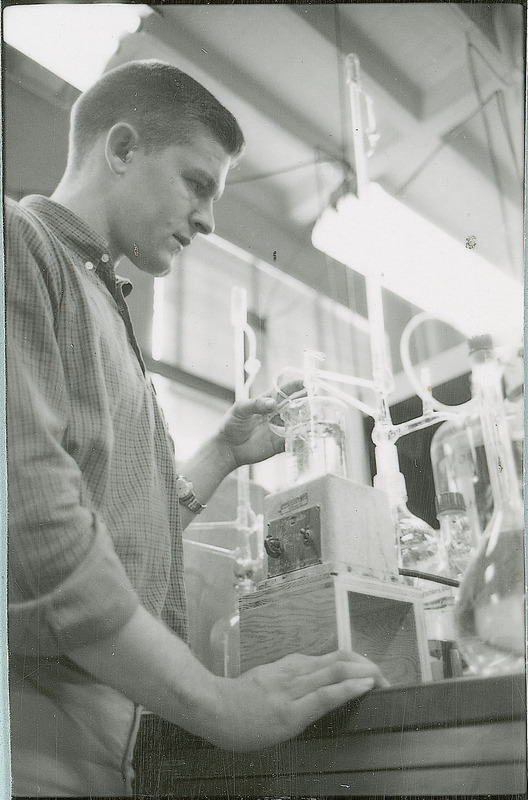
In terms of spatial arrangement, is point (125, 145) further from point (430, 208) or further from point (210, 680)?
point (210, 680)

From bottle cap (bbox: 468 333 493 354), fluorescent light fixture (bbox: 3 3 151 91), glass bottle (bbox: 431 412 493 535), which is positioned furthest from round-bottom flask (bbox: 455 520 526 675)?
fluorescent light fixture (bbox: 3 3 151 91)

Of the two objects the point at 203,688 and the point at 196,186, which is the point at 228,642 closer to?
the point at 203,688

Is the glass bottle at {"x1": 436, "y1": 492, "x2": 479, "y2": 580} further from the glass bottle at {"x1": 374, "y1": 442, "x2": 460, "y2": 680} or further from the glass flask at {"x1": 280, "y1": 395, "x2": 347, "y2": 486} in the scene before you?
the glass flask at {"x1": 280, "y1": 395, "x2": 347, "y2": 486}

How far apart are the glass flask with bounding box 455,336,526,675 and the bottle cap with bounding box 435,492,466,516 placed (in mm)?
51

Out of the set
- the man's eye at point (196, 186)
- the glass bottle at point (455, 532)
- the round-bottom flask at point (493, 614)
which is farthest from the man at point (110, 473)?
the glass bottle at point (455, 532)

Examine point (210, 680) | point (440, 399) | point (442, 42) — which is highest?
point (442, 42)

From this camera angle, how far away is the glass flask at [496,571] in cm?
90

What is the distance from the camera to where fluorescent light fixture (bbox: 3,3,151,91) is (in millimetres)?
1169

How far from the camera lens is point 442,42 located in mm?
1166

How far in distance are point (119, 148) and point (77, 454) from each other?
0.51 meters

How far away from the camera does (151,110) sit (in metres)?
1.18

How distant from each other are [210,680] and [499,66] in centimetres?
104

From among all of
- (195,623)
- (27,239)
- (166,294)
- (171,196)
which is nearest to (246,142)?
(171,196)

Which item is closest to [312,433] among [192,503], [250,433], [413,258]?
[250,433]
